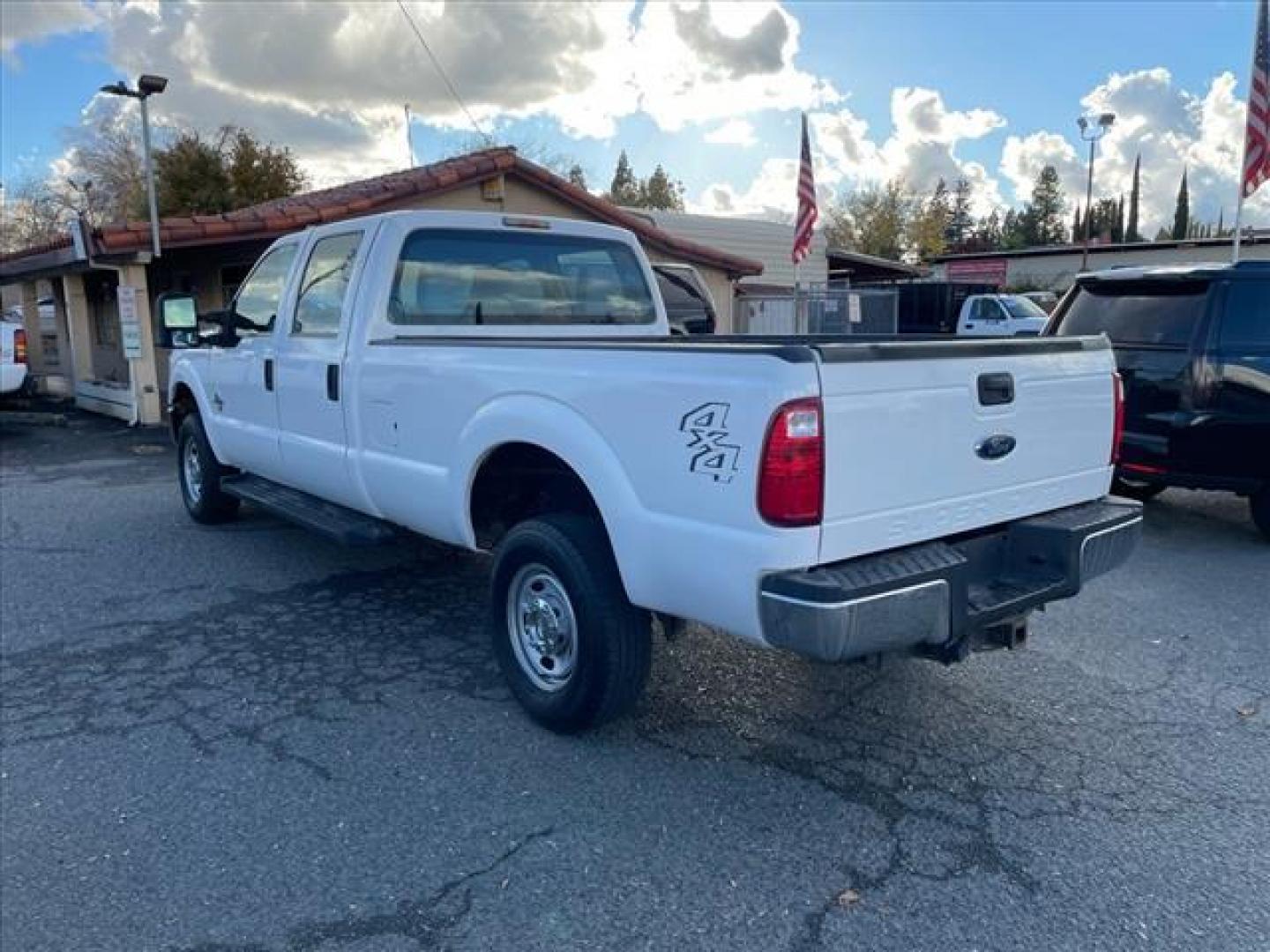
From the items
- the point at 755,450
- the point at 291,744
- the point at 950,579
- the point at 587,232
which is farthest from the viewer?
the point at 587,232

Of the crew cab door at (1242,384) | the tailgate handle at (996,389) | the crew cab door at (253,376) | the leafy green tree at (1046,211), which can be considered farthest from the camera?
the leafy green tree at (1046,211)

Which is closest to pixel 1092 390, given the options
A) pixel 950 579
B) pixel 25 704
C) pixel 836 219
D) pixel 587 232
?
pixel 950 579

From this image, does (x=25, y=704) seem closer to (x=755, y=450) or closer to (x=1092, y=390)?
(x=755, y=450)

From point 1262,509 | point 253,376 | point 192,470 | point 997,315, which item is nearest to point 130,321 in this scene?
point 192,470

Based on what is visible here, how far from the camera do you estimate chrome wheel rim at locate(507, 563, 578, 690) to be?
376 centimetres

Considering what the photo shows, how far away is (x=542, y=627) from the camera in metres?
3.90

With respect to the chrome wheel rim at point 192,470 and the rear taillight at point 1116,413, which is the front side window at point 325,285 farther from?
the rear taillight at point 1116,413

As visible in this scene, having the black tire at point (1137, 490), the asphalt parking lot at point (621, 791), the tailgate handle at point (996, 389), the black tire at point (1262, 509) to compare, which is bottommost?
the asphalt parking lot at point (621, 791)

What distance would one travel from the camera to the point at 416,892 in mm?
2836

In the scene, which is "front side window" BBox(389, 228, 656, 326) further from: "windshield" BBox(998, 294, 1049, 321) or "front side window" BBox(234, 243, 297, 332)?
"windshield" BBox(998, 294, 1049, 321)

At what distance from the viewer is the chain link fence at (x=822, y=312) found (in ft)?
62.2

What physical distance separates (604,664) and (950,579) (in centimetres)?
128

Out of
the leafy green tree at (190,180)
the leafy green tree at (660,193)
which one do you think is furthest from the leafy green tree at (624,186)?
the leafy green tree at (190,180)

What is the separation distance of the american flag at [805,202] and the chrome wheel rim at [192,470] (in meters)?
10.5
